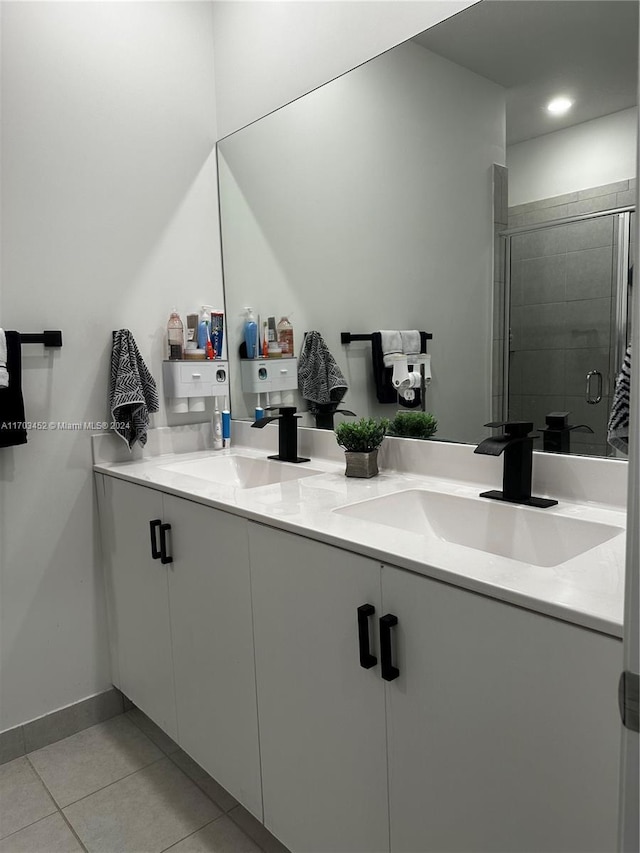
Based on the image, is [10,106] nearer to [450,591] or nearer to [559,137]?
[559,137]

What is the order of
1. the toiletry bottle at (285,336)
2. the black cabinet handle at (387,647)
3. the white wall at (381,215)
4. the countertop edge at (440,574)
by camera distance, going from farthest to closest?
the toiletry bottle at (285,336) < the white wall at (381,215) < the black cabinet handle at (387,647) < the countertop edge at (440,574)

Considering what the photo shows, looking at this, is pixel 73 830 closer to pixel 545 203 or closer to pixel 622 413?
pixel 622 413

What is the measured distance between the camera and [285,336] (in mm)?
2158

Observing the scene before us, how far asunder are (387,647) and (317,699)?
0.28m

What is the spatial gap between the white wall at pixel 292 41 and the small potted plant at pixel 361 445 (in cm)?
104

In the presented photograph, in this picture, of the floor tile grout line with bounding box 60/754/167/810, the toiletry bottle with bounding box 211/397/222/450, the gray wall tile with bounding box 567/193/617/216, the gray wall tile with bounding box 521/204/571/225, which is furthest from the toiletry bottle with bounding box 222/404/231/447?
the gray wall tile with bounding box 567/193/617/216

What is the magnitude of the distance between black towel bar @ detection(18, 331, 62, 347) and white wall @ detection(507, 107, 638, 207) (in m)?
1.35

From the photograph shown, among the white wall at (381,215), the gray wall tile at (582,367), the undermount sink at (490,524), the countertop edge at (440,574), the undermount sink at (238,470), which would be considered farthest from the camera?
the undermount sink at (238,470)

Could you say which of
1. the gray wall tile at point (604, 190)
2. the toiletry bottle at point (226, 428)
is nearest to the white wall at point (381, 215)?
the gray wall tile at point (604, 190)

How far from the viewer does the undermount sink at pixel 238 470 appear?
6.46 feet

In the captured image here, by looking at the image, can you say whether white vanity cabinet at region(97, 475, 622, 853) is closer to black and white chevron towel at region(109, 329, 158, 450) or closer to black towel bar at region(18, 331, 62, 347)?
black and white chevron towel at region(109, 329, 158, 450)

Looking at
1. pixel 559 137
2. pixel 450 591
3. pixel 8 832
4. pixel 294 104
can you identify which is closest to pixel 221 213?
pixel 294 104

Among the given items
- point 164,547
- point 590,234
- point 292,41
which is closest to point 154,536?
point 164,547

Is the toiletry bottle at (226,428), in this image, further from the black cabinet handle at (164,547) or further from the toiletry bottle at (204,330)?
the black cabinet handle at (164,547)
